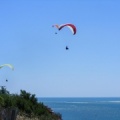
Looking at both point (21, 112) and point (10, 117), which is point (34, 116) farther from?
point (10, 117)

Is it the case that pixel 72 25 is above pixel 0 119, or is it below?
above

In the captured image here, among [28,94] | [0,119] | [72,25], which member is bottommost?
[0,119]

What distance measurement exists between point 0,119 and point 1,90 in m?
18.8

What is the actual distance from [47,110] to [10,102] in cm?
299

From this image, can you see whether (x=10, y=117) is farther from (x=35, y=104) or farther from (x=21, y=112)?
(x=35, y=104)

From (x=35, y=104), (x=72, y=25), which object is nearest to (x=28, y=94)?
(x=35, y=104)

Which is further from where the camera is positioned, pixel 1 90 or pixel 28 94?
pixel 1 90

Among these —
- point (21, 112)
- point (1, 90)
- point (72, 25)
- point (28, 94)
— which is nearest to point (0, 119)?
point (72, 25)

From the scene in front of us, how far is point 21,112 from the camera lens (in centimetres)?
2614

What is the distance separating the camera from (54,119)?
2603 centimetres

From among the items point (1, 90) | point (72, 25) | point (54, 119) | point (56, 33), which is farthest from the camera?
point (1, 90)

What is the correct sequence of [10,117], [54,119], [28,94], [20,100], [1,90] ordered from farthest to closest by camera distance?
1. [1,90]
2. [28,94]
3. [20,100]
4. [54,119]
5. [10,117]

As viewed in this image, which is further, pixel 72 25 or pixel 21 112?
pixel 21 112

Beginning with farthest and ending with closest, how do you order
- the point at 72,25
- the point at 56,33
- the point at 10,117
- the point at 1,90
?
the point at 1,90
the point at 72,25
the point at 56,33
the point at 10,117
